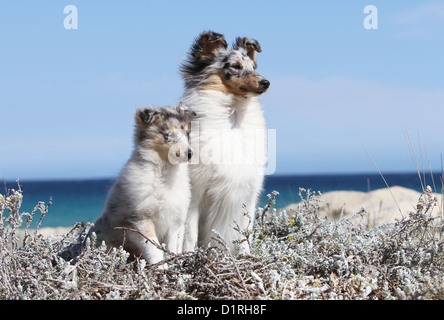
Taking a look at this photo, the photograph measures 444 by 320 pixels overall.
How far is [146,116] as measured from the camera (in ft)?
17.9

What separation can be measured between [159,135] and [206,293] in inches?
66.8

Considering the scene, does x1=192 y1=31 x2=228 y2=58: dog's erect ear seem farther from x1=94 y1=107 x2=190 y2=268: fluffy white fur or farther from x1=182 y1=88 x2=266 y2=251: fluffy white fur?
x1=94 y1=107 x2=190 y2=268: fluffy white fur

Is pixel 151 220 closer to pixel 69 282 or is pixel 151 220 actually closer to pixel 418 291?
pixel 69 282

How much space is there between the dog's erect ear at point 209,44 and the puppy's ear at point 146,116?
1225 millimetres

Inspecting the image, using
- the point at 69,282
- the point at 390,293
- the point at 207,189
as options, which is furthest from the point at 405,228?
the point at 69,282

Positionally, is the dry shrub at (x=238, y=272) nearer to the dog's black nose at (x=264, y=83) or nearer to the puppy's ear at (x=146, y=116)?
the puppy's ear at (x=146, y=116)

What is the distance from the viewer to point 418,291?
4.83 meters

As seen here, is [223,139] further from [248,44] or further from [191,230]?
[248,44]

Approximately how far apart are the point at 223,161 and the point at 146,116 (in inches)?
41.5

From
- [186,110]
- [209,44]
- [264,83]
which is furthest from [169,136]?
[209,44]

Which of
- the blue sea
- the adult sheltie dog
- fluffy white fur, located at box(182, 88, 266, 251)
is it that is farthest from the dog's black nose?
the blue sea

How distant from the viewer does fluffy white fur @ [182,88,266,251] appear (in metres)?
5.89

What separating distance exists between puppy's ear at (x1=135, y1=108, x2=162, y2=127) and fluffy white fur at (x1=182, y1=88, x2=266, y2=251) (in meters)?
0.62

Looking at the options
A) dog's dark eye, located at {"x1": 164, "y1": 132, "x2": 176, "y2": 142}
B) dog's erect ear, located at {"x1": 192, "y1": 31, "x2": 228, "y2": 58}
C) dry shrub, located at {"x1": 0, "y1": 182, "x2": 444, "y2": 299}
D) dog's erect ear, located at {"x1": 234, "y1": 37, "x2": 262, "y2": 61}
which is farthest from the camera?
dog's erect ear, located at {"x1": 234, "y1": 37, "x2": 262, "y2": 61}
